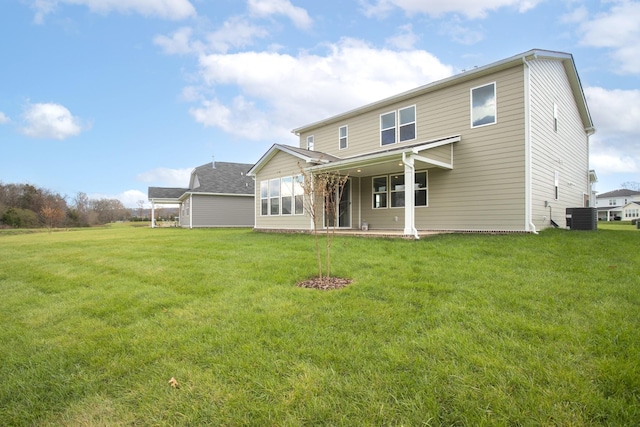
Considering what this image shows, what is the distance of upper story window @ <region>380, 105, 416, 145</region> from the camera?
12.1 metres

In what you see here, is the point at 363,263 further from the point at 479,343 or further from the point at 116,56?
the point at 116,56

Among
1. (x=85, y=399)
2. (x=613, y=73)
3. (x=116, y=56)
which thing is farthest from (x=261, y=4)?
(x=613, y=73)

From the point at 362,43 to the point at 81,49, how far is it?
40.2ft

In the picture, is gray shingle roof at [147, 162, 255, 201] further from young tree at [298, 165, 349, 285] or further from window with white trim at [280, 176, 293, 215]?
young tree at [298, 165, 349, 285]

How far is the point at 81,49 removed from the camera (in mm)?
12797

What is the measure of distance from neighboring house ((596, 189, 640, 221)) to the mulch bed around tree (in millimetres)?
66318

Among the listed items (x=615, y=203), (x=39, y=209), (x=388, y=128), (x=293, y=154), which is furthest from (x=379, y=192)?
(x=615, y=203)

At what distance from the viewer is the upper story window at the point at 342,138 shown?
1452 cm

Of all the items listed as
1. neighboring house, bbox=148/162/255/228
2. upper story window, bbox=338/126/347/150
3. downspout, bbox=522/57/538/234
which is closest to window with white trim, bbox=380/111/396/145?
upper story window, bbox=338/126/347/150

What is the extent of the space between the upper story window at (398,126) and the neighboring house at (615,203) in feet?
193

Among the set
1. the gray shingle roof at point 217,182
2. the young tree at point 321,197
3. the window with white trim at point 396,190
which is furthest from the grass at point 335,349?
the gray shingle roof at point 217,182

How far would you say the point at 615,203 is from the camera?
59062mm

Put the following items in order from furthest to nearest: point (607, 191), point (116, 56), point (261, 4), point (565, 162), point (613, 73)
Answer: point (607, 191) → point (613, 73) → point (116, 56) → point (565, 162) → point (261, 4)

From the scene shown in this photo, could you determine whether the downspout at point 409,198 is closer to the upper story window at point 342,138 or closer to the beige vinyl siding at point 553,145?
the beige vinyl siding at point 553,145
